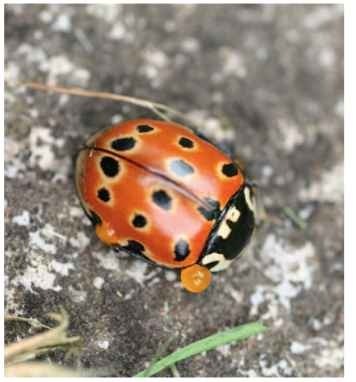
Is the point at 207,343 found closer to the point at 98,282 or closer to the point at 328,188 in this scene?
the point at 98,282

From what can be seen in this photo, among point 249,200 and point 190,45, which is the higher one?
point 190,45

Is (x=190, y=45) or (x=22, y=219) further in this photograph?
(x=190, y=45)

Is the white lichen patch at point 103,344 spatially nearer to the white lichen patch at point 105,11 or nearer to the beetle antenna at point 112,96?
the beetle antenna at point 112,96

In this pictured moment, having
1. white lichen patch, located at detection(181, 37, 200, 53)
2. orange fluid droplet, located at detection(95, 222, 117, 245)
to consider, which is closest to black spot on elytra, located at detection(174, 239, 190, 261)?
orange fluid droplet, located at detection(95, 222, 117, 245)

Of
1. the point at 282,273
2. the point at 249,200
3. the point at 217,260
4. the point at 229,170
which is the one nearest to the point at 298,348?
the point at 282,273

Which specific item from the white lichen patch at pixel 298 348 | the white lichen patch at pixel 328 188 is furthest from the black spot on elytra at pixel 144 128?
the white lichen patch at pixel 298 348

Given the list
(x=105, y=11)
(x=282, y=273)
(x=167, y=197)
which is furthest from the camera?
(x=105, y=11)
